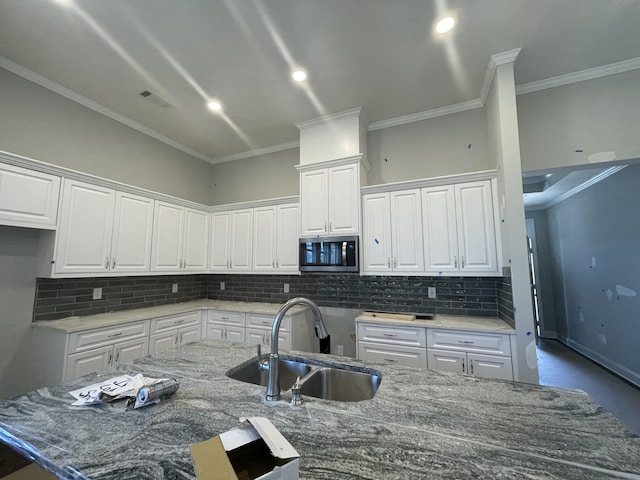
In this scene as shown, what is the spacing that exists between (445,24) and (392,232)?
5.94ft

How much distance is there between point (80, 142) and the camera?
9.71 ft

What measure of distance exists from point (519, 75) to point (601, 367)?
14.1 ft

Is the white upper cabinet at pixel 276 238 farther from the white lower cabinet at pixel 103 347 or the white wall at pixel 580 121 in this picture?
the white wall at pixel 580 121

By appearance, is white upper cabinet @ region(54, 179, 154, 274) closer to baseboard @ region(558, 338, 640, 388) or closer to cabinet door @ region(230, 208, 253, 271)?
cabinet door @ region(230, 208, 253, 271)

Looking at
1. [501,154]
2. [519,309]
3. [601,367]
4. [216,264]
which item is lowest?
[601,367]

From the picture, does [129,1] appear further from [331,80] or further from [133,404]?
[133,404]

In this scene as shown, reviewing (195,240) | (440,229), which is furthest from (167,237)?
(440,229)

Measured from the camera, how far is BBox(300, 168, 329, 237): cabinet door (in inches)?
129

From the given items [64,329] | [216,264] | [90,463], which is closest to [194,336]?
[216,264]

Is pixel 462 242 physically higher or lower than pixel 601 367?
higher

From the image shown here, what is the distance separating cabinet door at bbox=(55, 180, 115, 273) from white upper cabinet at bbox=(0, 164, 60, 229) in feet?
0.28

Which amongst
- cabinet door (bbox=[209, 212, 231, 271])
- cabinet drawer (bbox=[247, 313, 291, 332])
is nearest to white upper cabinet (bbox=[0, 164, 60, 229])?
cabinet door (bbox=[209, 212, 231, 271])

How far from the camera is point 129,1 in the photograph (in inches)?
75.4

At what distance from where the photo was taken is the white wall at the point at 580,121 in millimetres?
2451
